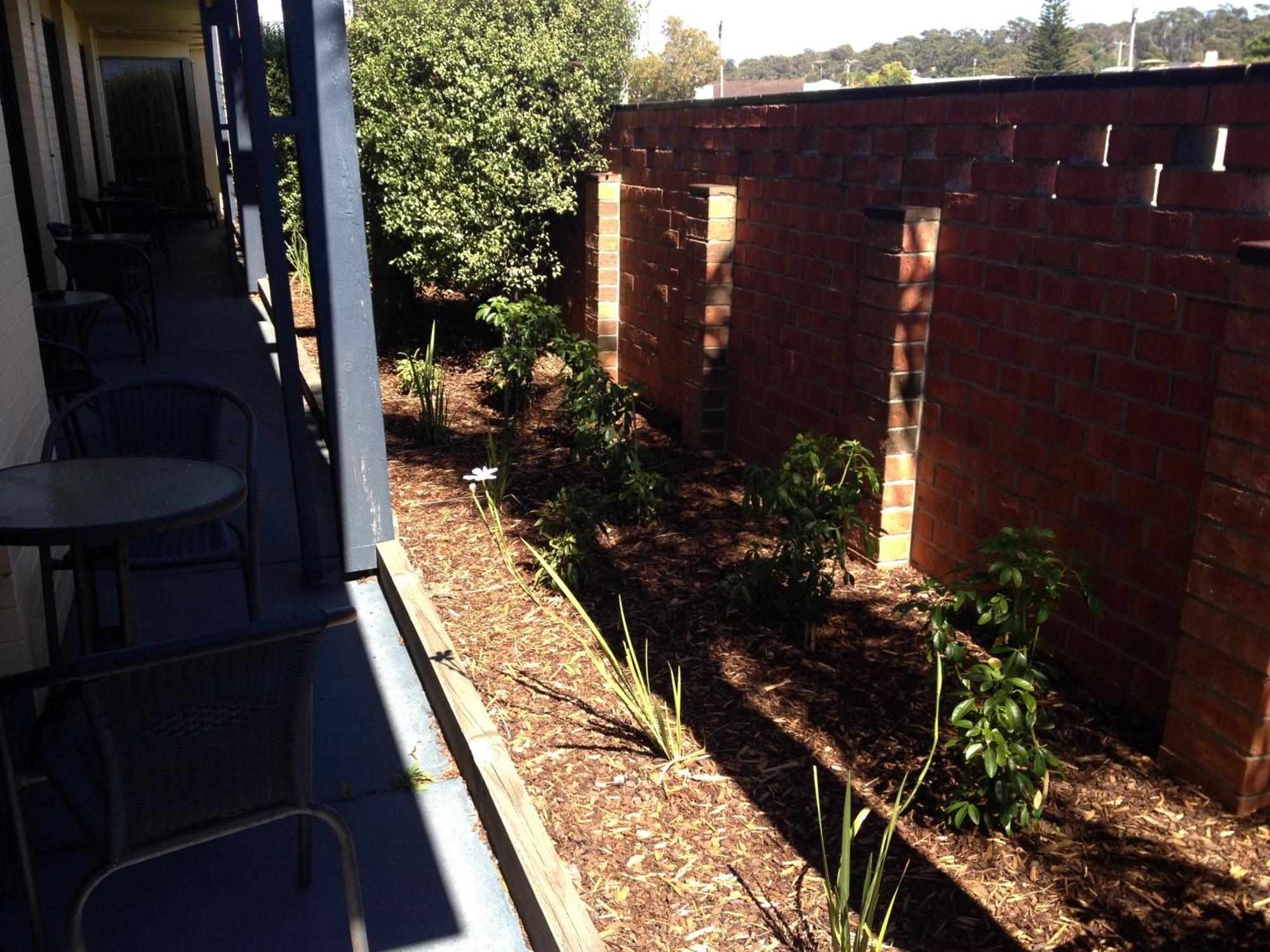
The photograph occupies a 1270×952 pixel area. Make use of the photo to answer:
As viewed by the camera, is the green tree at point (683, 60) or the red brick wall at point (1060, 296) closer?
the red brick wall at point (1060, 296)

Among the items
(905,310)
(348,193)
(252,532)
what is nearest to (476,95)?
(348,193)

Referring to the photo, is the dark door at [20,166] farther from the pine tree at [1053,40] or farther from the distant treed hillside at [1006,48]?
the pine tree at [1053,40]

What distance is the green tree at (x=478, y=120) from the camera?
794 cm

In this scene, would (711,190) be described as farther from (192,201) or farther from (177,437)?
(192,201)

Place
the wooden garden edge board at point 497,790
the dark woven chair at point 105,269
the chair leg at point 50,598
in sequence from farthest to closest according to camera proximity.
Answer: the dark woven chair at point 105,269
the chair leg at point 50,598
the wooden garden edge board at point 497,790

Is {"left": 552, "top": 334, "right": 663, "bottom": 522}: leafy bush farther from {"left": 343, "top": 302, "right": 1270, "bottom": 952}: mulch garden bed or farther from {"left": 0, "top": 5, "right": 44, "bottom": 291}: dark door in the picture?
{"left": 0, "top": 5, "right": 44, "bottom": 291}: dark door

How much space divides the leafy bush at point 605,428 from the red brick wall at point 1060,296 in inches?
34.8

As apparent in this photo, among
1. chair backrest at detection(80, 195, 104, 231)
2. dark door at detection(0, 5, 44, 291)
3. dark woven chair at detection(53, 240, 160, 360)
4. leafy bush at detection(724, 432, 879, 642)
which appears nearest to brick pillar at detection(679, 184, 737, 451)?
leafy bush at detection(724, 432, 879, 642)

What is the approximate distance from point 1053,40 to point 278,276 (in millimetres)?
94224

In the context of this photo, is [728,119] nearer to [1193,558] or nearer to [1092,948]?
[1193,558]

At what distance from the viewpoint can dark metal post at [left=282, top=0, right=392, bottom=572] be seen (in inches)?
172

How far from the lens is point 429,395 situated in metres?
6.92

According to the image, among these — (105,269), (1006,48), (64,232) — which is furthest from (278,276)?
(1006,48)

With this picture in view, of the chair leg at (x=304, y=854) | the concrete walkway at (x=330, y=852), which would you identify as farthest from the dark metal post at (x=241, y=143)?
the chair leg at (x=304, y=854)
